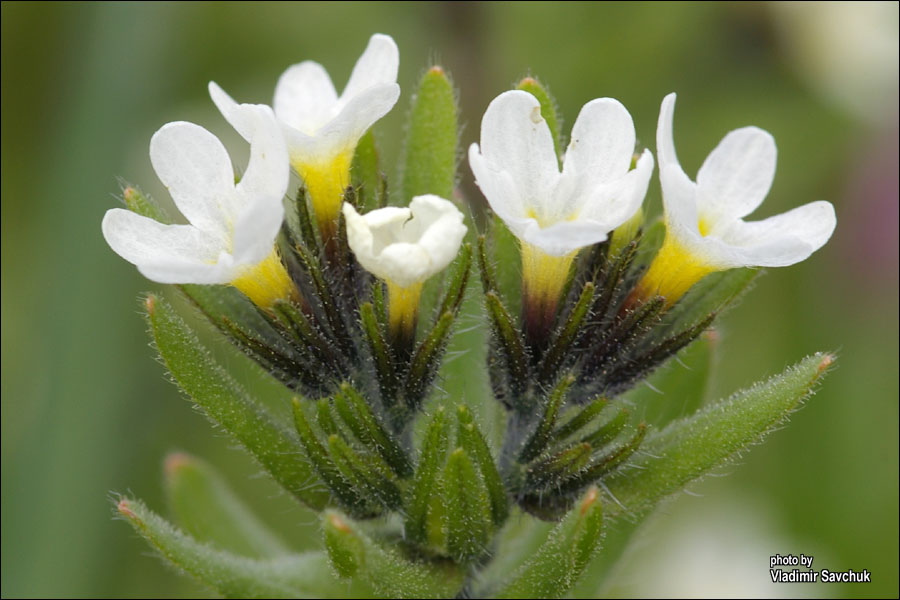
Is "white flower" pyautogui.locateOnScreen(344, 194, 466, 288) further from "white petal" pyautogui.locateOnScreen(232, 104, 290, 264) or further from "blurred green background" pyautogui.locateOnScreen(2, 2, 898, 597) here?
"blurred green background" pyautogui.locateOnScreen(2, 2, 898, 597)

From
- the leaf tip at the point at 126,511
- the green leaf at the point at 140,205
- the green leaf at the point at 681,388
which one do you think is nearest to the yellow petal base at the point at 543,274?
the green leaf at the point at 681,388

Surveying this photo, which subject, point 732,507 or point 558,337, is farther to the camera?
point 732,507

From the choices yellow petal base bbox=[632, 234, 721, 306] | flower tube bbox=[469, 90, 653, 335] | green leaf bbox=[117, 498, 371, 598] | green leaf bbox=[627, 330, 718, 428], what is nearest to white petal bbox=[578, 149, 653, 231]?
flower tube bbox=[469, 90, 653, 335]

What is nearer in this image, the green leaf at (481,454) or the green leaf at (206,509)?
the green leaf at (481,454)

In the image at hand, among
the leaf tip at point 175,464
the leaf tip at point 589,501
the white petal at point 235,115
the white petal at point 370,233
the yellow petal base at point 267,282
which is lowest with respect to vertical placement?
the leaf tip at point 175,464

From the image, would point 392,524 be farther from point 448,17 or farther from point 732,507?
point 448,17

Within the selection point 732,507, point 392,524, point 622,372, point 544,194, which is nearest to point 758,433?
point 622,372

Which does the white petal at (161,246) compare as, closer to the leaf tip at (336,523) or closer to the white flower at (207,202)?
the white flower at (207,202)
